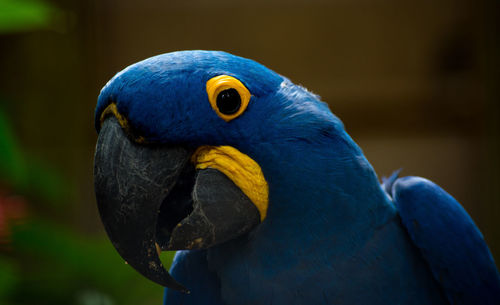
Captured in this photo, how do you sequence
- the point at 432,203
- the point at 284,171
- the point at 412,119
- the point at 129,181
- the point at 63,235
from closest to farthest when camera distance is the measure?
the point at 129,181 < the point at 284,171 < the point at 432,203 < the point at 63,235 < the point at 412,119

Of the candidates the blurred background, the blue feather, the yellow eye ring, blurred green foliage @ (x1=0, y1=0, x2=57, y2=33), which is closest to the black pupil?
the yellow eye ring

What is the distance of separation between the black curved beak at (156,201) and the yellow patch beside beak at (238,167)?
0.01 metres

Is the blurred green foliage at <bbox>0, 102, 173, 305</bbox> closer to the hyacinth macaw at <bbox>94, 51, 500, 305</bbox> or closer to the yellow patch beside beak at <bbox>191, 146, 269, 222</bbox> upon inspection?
the hyacinth macaw at <bbox>94, 51, 500, 305</bbox>

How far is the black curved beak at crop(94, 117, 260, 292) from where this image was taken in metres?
0.80

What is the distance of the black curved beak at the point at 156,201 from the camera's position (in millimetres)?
802

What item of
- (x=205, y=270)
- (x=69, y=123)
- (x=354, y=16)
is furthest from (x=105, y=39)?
(x=205, y=270)

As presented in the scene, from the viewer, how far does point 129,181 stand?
80 cm

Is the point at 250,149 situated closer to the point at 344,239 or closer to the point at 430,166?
the point at 344,239

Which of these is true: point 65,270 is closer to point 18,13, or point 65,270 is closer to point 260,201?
point 18,13

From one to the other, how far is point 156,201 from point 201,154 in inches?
4.7

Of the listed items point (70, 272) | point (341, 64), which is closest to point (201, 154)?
point (70, 272)

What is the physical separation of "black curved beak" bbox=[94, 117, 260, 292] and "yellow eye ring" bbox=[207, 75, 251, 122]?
0.32 feet

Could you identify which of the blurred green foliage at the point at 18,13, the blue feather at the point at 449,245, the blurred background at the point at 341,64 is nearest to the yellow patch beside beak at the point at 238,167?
the blue feather at the point at 449,245

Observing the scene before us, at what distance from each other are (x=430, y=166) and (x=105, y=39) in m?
2.56
